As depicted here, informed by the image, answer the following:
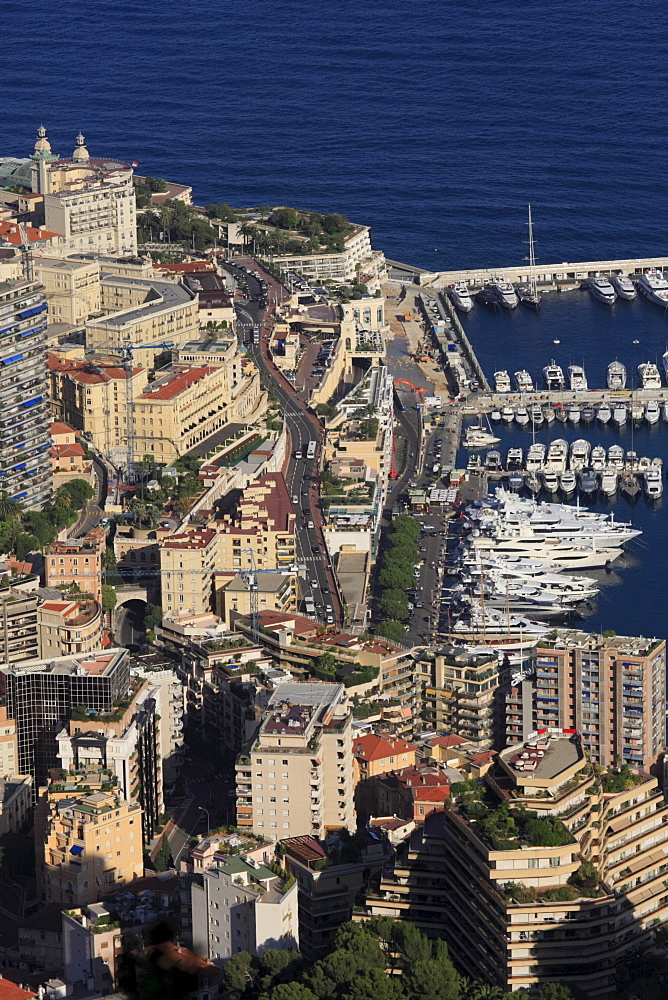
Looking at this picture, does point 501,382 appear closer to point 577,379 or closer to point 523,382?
point 523,382

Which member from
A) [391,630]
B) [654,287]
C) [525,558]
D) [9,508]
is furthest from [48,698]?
[654,287]

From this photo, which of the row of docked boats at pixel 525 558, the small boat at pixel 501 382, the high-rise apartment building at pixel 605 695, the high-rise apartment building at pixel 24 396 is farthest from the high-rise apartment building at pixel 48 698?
the small boat at pixel 501 382

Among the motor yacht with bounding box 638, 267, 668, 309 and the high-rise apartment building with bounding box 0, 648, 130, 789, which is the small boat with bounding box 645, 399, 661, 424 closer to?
the motor yacht with bounding box 638, 267, 668, 309

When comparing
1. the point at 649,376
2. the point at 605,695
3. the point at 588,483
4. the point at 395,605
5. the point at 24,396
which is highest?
the point at 24,396

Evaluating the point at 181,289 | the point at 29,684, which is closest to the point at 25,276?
the point at 181,289

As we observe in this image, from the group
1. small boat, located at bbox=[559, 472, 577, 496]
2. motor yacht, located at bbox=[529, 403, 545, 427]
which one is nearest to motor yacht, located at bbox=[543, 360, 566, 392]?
motor yacht, located at bbox=[529, 403, 545, 427]

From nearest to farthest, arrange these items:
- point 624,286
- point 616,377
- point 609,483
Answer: point 609,483, point 616,377, point 624,286

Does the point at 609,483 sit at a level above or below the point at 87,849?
below

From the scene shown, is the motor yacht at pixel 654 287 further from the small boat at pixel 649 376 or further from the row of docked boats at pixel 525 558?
the row of docked boats at pixel 525 558
